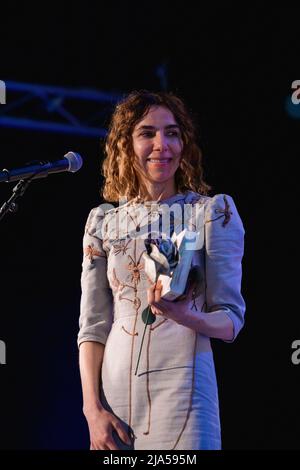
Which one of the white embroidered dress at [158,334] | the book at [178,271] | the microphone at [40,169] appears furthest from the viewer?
the microphone at [40,169]

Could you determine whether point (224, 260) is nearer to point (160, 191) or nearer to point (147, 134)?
point (160, 191)

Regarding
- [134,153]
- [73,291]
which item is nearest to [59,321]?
[73,291]

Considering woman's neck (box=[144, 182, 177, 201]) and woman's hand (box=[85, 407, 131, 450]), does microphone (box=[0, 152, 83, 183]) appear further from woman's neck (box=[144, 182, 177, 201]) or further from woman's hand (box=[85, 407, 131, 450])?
woman's hand (box=[85, 407, 131, 450])

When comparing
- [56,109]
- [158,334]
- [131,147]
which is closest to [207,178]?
[56,109]

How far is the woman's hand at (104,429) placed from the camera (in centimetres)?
187

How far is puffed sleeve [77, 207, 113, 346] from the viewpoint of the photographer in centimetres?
206

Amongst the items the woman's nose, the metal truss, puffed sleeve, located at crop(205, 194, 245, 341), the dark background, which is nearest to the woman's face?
the woman's nose

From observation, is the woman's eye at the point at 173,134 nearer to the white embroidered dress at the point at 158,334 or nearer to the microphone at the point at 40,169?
the white embroidered dress at the point at 158,334

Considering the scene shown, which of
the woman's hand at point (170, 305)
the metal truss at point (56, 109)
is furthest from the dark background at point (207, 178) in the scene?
the woman's hand at point (170, 305)

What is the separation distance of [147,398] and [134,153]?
2.44 feet

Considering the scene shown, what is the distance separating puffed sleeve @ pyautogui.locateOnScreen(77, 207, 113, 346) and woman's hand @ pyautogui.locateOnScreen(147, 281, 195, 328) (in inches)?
14.7

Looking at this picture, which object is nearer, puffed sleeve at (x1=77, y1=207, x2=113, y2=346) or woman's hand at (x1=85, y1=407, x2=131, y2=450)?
woman's hand at (x1=85, y1=407, x2=131, y2=450)

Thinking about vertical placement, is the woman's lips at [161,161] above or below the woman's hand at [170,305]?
above

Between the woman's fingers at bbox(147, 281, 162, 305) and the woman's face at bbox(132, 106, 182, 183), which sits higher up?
the woman's face at bbox(132, 106, 182, 183)
